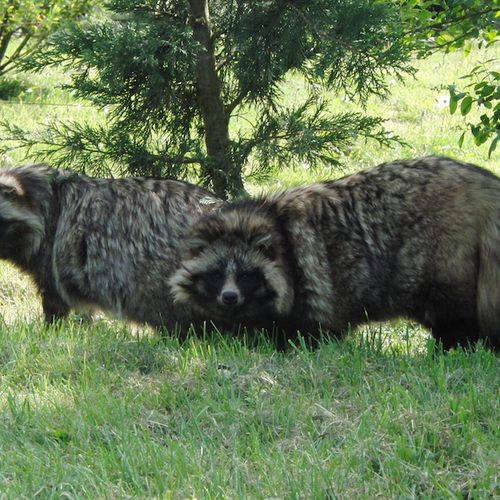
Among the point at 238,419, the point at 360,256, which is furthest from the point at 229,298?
the point at 238,419

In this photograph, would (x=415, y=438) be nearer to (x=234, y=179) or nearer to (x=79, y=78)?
(x=234, y=179)

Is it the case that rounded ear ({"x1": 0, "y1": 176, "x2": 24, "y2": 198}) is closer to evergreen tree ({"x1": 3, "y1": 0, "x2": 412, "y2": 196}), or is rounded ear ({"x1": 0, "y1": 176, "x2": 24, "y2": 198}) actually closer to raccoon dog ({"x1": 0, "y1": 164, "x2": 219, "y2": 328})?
raccoon dog ({"x1": 0, "y1": 164, "x2": 219, "y2": 328})

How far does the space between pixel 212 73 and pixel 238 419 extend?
359cm

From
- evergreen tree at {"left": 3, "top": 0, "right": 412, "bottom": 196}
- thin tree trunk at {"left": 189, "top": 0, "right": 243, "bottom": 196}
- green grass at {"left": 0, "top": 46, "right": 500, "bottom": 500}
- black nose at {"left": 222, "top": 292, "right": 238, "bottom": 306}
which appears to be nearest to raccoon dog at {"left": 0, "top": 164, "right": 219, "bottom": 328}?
green grass at {"left": 0, "top": 46, "right": 500, "bottom": 500}

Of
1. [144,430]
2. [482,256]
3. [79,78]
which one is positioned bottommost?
[144,430]

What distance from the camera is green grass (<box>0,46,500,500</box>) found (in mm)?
3121

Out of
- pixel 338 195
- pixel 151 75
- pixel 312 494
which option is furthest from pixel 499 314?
pixel 151 75

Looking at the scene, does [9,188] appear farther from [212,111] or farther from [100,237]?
[212,111]

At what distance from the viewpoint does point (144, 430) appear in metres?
3.65

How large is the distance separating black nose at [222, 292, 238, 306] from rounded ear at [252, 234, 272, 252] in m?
0.37

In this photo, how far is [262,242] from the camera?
505 centimetres

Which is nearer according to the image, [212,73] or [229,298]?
[229,298]

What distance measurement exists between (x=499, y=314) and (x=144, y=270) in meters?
2.29

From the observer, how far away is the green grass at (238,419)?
10.2ft
